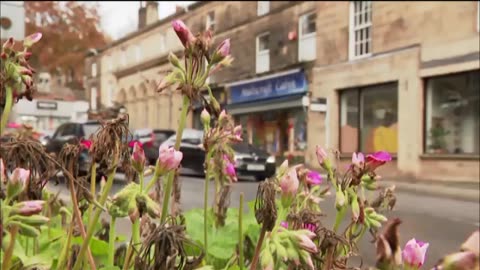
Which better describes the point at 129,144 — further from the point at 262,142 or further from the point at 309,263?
the point at 262,142

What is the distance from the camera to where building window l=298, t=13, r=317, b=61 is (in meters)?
23.9

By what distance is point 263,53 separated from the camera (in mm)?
26781

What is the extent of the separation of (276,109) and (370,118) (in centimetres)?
545

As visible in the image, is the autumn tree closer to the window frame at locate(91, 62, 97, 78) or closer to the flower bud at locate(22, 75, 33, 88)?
the window frame at locate(91, 62, 97, 78)

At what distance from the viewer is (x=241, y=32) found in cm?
2833

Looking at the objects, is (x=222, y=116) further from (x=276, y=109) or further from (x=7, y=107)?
(x=276, y=109)

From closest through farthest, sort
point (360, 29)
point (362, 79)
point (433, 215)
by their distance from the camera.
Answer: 1. point (433, 215)
2. point (362, 79)
3. point (360, 29)

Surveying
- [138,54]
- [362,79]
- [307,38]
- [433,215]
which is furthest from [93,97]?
[433,215]

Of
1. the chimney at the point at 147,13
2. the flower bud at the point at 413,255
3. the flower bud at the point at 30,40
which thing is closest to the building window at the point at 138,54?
the chimney at the point at 147,13

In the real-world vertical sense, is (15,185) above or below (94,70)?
below

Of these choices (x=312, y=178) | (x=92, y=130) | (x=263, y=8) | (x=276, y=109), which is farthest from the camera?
(x=263, y=8)

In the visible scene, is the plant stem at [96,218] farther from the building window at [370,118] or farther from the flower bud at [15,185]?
the building window at [370,118]

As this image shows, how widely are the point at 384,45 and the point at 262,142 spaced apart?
332 inches

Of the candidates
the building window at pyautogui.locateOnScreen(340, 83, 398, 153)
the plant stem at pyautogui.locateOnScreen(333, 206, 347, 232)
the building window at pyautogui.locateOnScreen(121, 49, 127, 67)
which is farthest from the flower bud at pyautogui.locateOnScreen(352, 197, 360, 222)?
the building window at pyautogui.locateOnScreen(121, 49, 127, 67)
